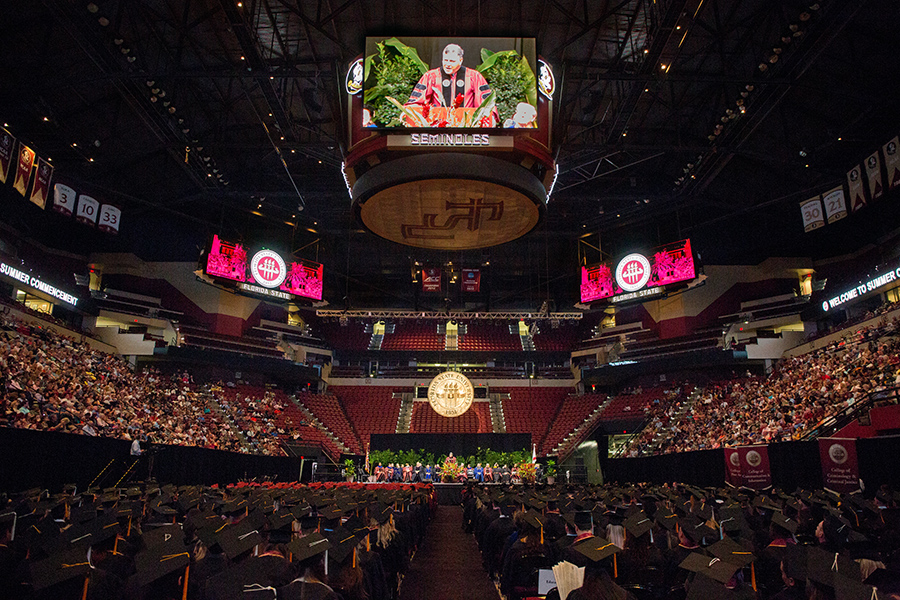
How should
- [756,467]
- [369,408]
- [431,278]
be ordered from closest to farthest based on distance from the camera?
[756,467]
[431,278]
[369,408]

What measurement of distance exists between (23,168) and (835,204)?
22951mm

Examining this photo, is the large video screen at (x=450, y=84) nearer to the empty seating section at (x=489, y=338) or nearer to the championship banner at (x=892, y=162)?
the championship banner at (x=892, y=162)

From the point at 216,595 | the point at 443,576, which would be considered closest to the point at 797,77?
the point at 443,576

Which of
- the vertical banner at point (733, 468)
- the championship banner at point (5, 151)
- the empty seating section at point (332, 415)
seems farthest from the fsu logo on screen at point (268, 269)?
the vertical banner at point (733, 468)

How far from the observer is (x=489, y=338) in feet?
135

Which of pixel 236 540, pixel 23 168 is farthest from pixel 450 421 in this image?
pixel 236 540

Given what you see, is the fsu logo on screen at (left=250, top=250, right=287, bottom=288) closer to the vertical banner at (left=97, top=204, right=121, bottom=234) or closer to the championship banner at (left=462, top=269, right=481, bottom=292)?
the vertical banner at (left=97, top=204, right=121, bottom=234)

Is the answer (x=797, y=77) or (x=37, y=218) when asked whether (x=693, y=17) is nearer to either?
(x=797, y=77)

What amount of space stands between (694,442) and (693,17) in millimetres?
17617

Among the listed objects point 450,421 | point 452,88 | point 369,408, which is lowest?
point 450,421

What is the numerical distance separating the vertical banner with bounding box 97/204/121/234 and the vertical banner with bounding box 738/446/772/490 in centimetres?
2214

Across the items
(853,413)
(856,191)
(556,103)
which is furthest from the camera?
(856,191)

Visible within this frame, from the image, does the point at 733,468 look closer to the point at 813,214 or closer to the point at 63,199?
the point at 813,214

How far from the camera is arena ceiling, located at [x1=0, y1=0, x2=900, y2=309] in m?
13.7
